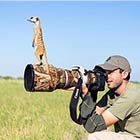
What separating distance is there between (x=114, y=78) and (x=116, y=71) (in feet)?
0.22

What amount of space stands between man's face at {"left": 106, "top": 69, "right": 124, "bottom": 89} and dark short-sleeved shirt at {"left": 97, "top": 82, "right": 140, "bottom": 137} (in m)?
0.11

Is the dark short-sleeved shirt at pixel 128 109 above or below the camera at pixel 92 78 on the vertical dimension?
below

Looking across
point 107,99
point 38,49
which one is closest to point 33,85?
point 38,49

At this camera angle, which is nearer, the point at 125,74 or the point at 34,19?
the point at 34,19

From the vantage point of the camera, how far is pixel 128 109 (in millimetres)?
4008

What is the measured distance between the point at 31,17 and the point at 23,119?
14.3 ft

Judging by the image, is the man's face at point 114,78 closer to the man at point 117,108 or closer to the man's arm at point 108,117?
the man at point 117,108

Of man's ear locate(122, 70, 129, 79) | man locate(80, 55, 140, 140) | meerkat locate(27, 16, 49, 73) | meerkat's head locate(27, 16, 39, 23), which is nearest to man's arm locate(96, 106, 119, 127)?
man locate(80, 55, 140, 140)

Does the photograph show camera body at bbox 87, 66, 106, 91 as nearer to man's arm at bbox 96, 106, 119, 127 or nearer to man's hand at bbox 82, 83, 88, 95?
man's hand at bbox 82, 83, 88, 95

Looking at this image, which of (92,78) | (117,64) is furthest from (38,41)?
(117,64)

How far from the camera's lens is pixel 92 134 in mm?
4148

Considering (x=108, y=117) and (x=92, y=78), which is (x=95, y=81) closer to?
(x=92, y=78)

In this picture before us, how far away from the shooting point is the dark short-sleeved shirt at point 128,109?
3.98 meters

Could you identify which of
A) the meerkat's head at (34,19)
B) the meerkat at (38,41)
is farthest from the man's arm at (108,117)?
the meerkat's head at (34,19)
